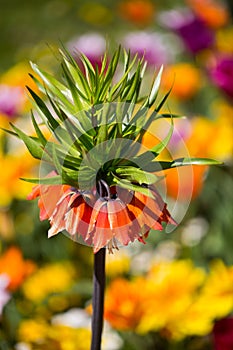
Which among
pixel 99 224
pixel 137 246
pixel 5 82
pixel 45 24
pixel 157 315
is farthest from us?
pixel 45 24

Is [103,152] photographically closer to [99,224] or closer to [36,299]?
[99,224]

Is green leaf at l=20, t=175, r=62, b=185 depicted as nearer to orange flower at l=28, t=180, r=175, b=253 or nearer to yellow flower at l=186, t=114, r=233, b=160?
orange flower at l=28, t=180, r=175, b=253

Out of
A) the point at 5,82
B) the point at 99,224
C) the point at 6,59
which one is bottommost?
the point at 99,224

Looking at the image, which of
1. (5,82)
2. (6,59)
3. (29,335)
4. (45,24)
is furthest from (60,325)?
(45,24)

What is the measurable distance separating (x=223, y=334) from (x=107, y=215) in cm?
38

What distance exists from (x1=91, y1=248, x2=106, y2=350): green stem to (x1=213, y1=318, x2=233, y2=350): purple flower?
29 centimetres

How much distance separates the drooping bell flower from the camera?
53 cm

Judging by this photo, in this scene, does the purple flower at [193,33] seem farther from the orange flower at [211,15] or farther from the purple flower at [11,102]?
the purple flower at [11,102]

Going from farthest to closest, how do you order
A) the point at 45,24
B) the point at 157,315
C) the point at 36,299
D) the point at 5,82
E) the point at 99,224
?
the point at 45,24 < the point at 5,82 < the point at 36,299 < the point at 157,315 < the point at 99,224

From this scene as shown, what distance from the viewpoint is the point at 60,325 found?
921 millimetres

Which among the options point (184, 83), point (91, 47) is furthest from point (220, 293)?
point (91, 47)

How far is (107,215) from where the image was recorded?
53 centimetres

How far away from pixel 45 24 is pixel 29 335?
3117mm

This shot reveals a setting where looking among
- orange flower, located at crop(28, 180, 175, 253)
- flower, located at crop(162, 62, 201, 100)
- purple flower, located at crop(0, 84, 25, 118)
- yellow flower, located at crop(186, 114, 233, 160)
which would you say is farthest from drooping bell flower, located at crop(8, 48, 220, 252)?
flower, located at crop(162, 62, 201, 100)
